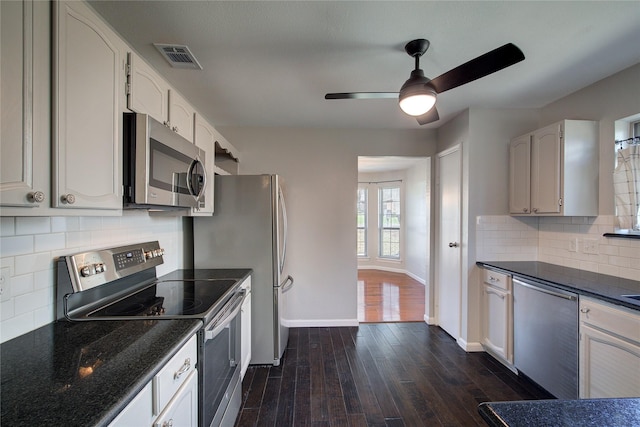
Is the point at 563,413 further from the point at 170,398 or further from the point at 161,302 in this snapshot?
the point at 161,302

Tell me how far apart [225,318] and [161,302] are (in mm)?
374

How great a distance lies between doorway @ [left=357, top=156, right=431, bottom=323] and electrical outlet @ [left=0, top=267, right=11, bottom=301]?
3.95 meters

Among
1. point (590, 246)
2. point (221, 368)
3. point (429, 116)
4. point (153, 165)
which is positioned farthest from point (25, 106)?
point (590, 246)

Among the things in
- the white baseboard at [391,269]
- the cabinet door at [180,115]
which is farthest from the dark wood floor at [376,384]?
the white baseboard at [391,269]

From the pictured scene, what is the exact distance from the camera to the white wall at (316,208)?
3.33m

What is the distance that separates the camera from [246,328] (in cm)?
229

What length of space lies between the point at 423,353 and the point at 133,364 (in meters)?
2.61

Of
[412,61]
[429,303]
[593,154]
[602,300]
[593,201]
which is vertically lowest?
[429,303]

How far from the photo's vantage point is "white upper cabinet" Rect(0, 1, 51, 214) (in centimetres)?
80

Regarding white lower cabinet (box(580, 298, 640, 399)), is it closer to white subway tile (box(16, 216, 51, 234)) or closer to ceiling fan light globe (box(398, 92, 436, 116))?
ceiling fan light globe (box(398, 92, 436, 116))

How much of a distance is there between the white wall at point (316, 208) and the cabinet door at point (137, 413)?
7.95 feet

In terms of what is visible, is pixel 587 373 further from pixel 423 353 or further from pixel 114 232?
pixel 114 232

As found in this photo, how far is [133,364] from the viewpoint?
3.01ft

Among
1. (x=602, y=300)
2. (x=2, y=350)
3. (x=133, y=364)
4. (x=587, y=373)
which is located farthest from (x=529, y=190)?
(x=2, y=350)
